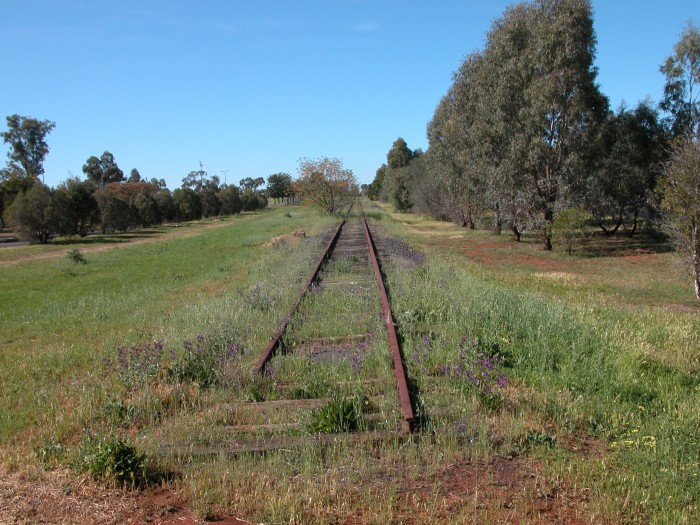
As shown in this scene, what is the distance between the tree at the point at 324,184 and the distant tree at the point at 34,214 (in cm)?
2037

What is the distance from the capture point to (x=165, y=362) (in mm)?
6902

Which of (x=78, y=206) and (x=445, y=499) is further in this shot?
(x=78, y=206)

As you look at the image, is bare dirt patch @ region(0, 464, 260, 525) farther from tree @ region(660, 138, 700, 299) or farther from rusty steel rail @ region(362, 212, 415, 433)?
tree @ region(660, 138, 700, 299)

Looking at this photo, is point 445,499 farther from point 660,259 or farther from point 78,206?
point 78,206

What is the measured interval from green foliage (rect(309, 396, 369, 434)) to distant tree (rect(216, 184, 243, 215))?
97.9 metres

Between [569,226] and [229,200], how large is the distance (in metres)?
86.1

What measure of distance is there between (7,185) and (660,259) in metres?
57.3

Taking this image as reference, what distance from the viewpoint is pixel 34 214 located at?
150ft

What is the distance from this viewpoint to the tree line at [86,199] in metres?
46.4

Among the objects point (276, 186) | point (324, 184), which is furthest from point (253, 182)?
point (324, 184)

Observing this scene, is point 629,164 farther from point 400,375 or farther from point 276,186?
point 276,186

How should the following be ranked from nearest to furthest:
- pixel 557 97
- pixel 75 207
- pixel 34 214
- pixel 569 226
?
pixel 569 226 → pixel 557 97 → pixel 34 214 → pixel 75 207

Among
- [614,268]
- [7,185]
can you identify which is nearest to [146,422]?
[614,268]

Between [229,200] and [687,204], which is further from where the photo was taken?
[229,200]
